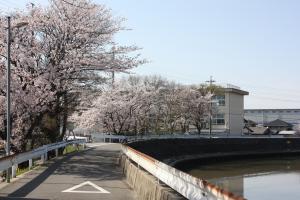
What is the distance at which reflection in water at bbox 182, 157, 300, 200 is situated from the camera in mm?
26889

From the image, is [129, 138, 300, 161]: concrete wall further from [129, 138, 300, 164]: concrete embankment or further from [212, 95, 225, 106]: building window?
[212, 95, 225, 106]: building window

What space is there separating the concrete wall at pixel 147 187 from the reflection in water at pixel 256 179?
11.4 meters


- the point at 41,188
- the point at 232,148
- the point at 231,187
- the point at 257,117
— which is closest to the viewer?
the point at 41,188

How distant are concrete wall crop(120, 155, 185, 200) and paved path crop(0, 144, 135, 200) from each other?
0.82ft

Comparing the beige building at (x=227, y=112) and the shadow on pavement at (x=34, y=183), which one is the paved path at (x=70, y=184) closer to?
the shadow on pavement at (x=34, y=183)

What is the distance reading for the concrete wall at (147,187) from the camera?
1003cm

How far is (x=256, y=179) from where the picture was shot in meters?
34.9

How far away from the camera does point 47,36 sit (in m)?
26.2

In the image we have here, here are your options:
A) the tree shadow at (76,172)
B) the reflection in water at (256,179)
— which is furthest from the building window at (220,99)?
the tree shadow at (76,172)

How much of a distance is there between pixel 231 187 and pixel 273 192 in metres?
3.10

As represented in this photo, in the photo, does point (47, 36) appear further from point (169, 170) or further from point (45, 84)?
point (169, 170)

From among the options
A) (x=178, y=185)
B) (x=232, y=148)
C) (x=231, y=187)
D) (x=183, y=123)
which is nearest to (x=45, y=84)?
(x=231, y=187)

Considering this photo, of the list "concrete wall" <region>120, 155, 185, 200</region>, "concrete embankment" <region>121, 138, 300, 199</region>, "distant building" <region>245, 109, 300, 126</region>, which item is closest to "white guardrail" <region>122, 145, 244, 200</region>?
"concrete wall" <region>120, 155, 185, 200</region>

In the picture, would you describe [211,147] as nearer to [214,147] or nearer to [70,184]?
[214,147]
